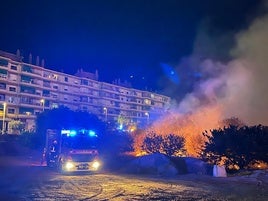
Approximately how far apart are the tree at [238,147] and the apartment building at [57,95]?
51639 mm

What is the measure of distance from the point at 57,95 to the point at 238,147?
68.3 metres

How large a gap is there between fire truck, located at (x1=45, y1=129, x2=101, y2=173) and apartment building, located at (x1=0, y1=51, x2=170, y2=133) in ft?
148

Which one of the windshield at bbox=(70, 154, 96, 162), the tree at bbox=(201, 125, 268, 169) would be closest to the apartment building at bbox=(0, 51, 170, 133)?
the windshield at bbox=(70, 154, 96, 162)

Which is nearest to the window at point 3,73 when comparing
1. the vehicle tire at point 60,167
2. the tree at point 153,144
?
the tree at point 153,144

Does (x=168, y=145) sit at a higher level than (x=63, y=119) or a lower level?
lower

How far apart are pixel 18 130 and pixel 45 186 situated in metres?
51.3

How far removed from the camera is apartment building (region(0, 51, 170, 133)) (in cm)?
7144

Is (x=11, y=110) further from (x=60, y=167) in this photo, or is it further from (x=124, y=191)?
(x=124, y=191)

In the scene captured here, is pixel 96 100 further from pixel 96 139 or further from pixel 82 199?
pixel 82 199

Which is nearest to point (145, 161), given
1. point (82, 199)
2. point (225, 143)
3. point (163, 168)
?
point (163, 168)

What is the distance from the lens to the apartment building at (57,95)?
7144cm

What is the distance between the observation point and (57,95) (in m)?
85.4

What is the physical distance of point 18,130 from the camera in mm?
63406

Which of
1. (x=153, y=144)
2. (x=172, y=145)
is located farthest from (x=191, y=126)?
(x=172, y=145)
